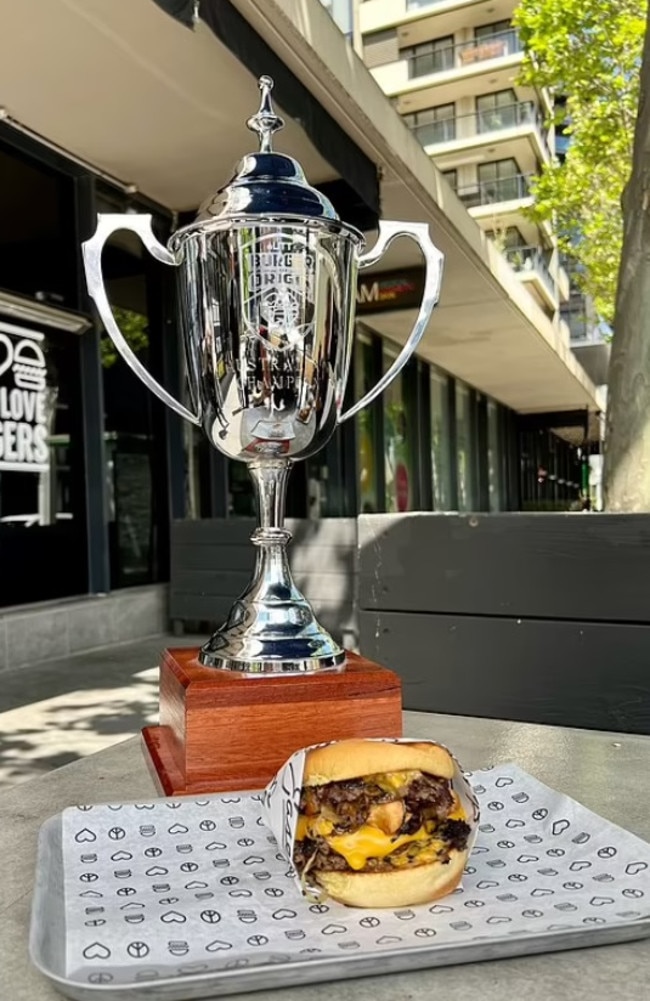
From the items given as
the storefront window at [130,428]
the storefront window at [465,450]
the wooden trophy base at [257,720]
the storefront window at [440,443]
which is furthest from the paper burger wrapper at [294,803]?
the storefront window at [465,450]

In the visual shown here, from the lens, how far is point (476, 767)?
1.28 m

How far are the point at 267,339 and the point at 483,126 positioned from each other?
40621 millimetres

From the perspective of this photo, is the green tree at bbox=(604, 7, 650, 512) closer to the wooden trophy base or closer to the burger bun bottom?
the wooden trophy base

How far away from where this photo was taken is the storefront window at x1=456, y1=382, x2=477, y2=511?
1739 cm

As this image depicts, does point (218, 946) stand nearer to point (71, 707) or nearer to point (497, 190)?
point (71, 707)

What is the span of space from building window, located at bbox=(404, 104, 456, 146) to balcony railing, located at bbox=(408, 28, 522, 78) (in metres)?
1.65

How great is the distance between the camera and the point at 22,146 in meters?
5.65

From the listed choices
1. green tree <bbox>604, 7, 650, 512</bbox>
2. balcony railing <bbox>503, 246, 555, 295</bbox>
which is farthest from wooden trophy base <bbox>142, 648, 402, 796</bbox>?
balcony railing <bbox>503, 246, 555, 295</bbox>

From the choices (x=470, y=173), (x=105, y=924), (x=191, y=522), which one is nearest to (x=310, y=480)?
(x=191, y=522)

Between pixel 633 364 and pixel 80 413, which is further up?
pixel 80 413

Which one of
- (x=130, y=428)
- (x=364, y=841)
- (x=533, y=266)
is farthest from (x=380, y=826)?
(x=533, y=266)

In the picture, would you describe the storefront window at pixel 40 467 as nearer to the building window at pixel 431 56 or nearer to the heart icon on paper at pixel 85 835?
the heart icon on paper at pixel 85 835

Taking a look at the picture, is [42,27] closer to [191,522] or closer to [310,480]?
[191,522]

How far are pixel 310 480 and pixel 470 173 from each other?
109ft
